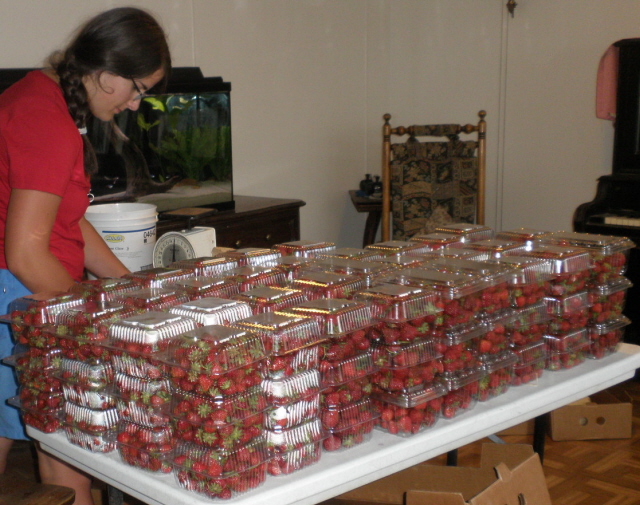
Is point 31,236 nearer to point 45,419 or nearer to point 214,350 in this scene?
point 45,419

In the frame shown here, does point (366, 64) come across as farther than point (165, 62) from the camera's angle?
Yes

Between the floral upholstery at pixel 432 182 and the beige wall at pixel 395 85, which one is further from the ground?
the beige wall at pixel 395 85

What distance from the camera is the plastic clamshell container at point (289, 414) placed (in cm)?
109

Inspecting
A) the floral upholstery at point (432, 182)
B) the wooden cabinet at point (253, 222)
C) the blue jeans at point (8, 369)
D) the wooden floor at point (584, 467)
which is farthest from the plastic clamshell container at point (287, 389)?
the floral upholstery at point (432, 182)

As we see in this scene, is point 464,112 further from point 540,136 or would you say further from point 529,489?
point 529,489

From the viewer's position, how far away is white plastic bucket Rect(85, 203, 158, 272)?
6.46ft

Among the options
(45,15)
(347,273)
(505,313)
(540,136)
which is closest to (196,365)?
(347,273)

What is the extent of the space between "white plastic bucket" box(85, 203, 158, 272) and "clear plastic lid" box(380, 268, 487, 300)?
0.88m

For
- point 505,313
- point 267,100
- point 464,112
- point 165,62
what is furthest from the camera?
point 464,112

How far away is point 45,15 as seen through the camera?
3.09m

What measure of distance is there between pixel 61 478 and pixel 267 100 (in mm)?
3009

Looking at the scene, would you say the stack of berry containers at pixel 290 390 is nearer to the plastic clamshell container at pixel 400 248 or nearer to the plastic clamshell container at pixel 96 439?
the plastic clamshell container at pixel 96 439

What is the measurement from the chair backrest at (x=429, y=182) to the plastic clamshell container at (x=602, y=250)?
6.46 ft

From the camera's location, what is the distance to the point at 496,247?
1.64m
